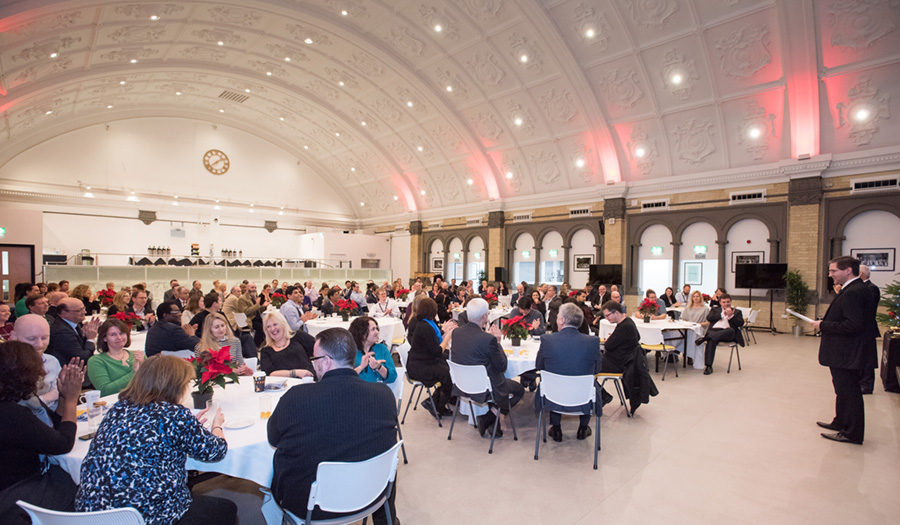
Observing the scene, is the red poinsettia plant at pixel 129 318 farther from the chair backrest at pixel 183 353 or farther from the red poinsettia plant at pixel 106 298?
the red poinsettia plant at pixel 106 298

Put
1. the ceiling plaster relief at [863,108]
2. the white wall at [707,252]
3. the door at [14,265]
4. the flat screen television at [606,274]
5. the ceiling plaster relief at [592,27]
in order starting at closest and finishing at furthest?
the ceiling plaster relief at [863,108], the ceiling plaster relief at [592,27], the white wall at [707,252], the door at [14,265], the flat screen television at [606,274]

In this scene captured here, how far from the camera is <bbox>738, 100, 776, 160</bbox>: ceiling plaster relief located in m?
11.2

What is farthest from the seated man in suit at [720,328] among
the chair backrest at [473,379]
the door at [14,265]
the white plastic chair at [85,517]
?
the door at [14,265]

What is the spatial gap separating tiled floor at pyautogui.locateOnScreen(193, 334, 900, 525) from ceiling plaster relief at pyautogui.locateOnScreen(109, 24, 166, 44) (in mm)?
14000

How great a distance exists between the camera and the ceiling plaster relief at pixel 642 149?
1312 cm

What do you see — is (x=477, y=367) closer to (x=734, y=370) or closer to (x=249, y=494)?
(x=249, y=494)

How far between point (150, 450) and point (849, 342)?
5.62 m

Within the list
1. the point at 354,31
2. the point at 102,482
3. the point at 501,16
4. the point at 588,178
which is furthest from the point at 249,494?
the point at 588,178

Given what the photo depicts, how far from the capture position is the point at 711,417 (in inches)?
195

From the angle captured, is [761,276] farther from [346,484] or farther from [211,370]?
[211,370]

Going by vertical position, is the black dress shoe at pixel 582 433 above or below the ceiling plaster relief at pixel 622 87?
below

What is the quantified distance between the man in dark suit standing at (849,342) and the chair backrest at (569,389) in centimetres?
226

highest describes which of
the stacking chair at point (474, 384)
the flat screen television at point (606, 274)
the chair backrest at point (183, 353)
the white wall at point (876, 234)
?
the white wall at point (876, 234)

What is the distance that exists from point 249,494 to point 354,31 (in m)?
→ 13.6
